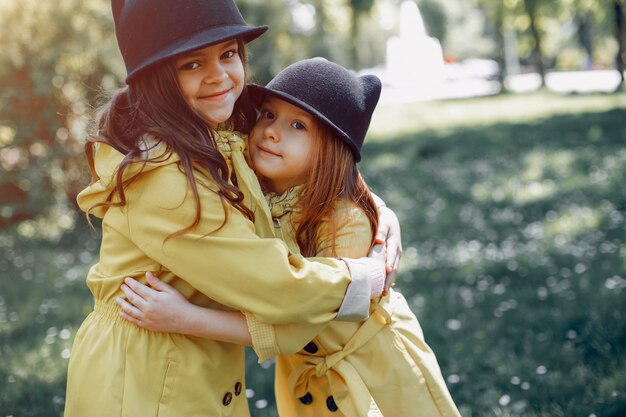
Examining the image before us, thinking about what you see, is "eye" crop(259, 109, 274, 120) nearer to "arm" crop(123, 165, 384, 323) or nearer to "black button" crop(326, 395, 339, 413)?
"arm" crop(123, 165, 384, 323)

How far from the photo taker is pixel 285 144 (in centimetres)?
242

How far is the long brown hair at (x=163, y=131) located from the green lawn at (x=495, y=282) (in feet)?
6.64

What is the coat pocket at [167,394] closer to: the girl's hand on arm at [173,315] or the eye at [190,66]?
the girl's hand on arm at [173,315]

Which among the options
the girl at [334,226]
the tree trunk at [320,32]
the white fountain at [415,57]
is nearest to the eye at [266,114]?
the girl at [334,226]

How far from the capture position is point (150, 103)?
2.10m

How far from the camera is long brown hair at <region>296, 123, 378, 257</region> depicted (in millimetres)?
A: 2381

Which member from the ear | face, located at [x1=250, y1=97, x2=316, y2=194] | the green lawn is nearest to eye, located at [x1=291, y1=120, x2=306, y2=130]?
face, located at [x1=250, y1=97, x2=316, y2=194]

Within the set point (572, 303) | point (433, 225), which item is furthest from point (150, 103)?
point (433, 225)

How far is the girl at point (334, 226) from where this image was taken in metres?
2.29

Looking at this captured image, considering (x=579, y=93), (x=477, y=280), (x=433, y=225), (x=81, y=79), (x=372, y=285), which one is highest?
(x=372, y=285)

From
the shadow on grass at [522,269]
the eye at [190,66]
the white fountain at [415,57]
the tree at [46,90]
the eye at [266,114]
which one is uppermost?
the eye at [190,66]

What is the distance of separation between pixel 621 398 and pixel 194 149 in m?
2.68

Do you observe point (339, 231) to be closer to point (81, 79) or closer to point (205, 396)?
point (205, 396)

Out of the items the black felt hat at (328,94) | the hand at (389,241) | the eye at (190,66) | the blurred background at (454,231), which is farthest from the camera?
the blurred background at (454,231)
